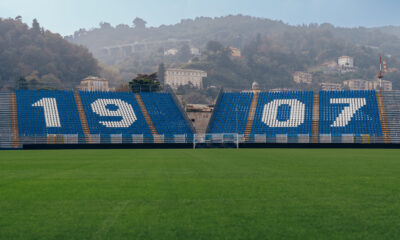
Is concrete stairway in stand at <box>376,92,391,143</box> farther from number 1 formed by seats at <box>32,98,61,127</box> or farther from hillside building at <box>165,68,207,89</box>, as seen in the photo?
hillside building at <box>165,68,207,89</box>

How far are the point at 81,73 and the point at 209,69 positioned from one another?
75.4 metres

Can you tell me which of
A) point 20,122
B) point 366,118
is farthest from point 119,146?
point 366,118

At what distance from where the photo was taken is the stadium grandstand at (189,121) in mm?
39156

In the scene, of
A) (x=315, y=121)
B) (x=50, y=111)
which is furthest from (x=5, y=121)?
(x=315, y=121)

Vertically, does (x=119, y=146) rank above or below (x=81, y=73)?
below

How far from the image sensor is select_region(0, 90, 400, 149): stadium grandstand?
3916 centimetres

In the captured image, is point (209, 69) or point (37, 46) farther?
point (209, 69)

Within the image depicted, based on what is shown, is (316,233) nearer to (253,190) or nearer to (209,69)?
(253,190)

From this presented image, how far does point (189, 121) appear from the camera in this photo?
4388 centimetres

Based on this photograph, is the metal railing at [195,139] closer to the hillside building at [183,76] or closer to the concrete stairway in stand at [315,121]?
the concrete stairway in stand at [315,121]

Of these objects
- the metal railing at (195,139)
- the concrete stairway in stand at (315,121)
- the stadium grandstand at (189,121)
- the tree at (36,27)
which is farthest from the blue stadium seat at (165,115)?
the tree at (36,27)

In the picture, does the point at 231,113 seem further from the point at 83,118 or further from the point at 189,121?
the point at 83,118

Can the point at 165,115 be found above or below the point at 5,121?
above

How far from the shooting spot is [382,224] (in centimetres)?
616
